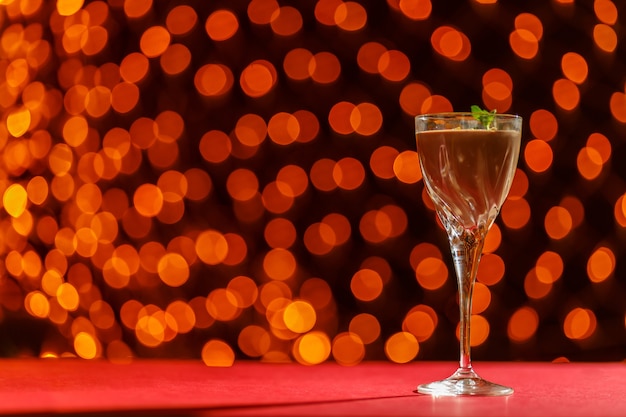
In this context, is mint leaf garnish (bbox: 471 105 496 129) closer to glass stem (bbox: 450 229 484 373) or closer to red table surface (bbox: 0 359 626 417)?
glass stem (bbox: 450 229 484 373)

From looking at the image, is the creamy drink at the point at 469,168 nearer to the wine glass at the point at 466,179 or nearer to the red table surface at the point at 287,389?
the wine glass at the point at 466,179

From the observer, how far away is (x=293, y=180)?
4.44 ft

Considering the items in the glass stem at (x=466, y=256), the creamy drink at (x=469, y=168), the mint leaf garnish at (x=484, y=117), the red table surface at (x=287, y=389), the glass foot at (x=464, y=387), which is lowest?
the red table surface at (x=287, y=389)

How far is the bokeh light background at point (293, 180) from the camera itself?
4.29ft

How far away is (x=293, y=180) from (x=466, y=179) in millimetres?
701

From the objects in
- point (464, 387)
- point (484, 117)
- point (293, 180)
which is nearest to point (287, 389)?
point (464, 387)

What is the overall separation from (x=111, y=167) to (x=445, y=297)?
527mm

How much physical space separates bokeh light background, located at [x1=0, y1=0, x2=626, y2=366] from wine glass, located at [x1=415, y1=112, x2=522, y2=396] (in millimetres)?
607

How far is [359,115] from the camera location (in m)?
1.32

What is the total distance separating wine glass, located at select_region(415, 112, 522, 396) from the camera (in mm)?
660

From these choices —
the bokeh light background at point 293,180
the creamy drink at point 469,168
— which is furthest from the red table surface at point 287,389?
the bokeh light background at point 293,180

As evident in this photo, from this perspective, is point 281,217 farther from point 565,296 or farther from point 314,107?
point 565,296

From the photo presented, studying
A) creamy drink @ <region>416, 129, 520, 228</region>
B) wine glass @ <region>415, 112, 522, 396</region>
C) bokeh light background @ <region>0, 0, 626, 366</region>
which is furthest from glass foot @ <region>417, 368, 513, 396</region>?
bokeh light background @ <region>0, 0, 626, 366</region>

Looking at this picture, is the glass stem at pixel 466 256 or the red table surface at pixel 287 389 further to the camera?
the glass stem at pixel 466 256
